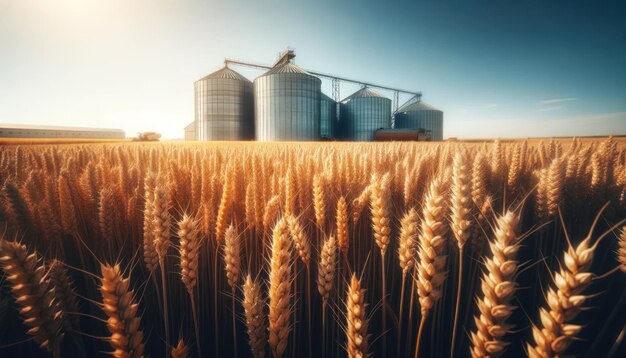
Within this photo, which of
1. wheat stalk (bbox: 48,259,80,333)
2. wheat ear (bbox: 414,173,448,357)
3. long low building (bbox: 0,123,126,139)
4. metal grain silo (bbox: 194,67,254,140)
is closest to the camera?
wheat ear (bbox: 414,173,448,357)

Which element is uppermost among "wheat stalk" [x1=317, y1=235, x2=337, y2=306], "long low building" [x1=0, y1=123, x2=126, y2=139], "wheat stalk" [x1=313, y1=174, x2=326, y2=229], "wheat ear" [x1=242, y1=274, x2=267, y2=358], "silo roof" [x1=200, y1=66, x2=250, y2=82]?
"silo roof" [x1=200, y1=66, x2=250, y2=82]

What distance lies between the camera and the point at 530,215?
7.63ft

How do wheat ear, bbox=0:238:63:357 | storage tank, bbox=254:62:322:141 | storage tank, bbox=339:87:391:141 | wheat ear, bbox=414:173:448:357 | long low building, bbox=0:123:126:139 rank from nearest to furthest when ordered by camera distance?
1. wheat ear, bbox=0:238:63:357
2. wheat ear, bbox=414:173:448:357
3. storage tank, bbox=254:62:322:141
4. storage tank, bbox=339:87:391:141
5. long low building, bbox=0:123:126:139

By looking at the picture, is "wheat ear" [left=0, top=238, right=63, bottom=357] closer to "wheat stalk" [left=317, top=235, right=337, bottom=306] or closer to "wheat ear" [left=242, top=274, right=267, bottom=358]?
"wheat ear" [left=242, top=274, right=267, bottom=358]

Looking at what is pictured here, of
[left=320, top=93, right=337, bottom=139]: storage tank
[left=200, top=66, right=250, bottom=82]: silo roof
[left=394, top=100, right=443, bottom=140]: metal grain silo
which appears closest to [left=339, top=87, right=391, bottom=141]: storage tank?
[left=320, top=93, right=337, bottom=139]: storage tank

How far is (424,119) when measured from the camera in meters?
33.5

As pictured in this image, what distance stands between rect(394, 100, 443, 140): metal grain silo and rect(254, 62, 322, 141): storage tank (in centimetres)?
1738

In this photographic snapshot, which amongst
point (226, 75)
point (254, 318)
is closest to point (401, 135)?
point (226, 75)

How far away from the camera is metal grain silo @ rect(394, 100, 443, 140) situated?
110ft

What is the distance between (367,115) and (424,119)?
1024cm

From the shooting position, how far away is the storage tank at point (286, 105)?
73.4ft

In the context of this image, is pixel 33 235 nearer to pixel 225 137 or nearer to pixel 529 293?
pixel 529 293

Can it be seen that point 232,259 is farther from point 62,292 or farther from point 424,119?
point 424,119

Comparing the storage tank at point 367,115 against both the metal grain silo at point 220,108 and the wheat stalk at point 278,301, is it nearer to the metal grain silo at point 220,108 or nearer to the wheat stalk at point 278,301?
the metal grain silo at point 220,108
